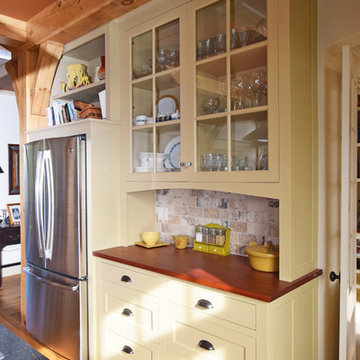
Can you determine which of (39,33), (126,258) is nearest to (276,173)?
(126,258)

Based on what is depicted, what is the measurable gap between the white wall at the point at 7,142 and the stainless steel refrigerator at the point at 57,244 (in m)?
2.18

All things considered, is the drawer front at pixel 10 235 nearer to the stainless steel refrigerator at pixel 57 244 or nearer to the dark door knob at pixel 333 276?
the stainless steel refrigerator at pixel 57 244

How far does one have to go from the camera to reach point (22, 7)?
2.77m

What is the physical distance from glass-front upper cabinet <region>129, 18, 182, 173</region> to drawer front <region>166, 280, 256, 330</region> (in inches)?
29.0

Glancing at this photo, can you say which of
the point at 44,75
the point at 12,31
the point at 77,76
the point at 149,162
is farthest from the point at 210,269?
the point at 12,31

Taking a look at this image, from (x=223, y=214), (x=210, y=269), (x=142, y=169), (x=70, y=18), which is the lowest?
(x=210, y=269)

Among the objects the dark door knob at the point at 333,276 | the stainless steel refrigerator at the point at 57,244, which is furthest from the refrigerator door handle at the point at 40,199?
the dark door knob at the point at 333,276

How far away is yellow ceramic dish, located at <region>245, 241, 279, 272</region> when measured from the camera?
190cm

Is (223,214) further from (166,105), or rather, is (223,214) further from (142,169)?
(166,105)

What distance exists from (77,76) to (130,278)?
1700 millimetres

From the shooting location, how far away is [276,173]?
1.78 m

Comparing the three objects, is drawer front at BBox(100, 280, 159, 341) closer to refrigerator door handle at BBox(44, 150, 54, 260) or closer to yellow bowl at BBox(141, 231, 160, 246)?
yellow bowl at BBox(141, 231, 160, 246)

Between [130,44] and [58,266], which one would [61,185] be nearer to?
[58,266]

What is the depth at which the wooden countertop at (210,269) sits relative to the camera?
1.69m
